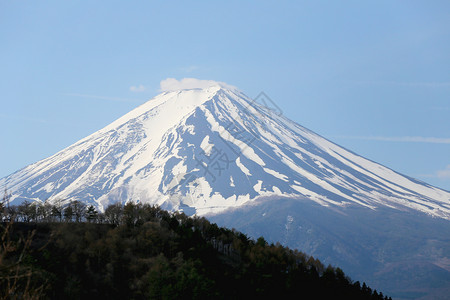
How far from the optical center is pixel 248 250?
76688 mm

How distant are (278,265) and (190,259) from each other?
1637 cm

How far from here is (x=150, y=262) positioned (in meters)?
62.6

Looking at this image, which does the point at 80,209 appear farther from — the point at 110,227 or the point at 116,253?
the point at 116,253

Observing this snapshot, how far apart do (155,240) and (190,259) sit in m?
8.05

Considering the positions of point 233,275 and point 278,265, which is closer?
point 233,275

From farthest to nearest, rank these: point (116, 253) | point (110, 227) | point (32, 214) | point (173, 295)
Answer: point (32, 214) → point (110, 227) → point (116, 253) → point (173, 295)

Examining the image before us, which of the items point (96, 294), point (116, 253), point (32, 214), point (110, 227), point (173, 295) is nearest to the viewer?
point (173, 295)

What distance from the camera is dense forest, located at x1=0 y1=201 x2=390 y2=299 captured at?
2201 inches

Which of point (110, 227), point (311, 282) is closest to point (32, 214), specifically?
point (110, 227)

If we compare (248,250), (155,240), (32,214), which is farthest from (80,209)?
(248,250)

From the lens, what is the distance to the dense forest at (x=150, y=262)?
5591 cm

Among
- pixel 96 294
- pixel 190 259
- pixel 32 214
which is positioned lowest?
pixel 96 294

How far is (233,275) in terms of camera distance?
65.8m

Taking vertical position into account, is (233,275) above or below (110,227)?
below
